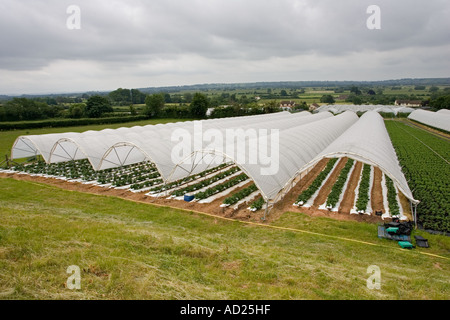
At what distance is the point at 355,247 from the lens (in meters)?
10.8

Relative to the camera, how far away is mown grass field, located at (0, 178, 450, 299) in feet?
19.9

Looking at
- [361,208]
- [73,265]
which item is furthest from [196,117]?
[73,265]

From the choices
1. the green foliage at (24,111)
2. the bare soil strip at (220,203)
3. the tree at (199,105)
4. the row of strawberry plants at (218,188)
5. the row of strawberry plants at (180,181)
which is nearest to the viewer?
the bare soil strip at (220,203)

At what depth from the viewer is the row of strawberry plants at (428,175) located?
44.7 feet

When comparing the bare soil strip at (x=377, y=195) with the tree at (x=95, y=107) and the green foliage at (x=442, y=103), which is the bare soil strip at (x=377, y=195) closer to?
the tree at (x=95, y=107)

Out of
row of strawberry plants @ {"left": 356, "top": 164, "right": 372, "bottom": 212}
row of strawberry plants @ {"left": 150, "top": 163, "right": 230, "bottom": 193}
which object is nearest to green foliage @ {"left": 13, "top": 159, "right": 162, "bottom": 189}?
row of strawberry plants @ {"left": 150, "top": 163, "right": 230, "bottom": 193}

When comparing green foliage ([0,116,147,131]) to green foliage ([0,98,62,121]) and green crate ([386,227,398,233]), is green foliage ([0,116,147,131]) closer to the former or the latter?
green foliage ([0,98,62,121])

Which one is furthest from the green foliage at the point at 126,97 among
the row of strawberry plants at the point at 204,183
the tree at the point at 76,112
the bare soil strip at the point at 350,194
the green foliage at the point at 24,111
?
the bare soil strip at the point at 350,194

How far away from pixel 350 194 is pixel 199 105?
55.8 m

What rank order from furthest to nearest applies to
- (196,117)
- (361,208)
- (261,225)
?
(196,117) → (361,208) → (261,225)

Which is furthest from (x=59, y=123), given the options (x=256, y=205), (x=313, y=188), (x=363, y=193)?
(x=363, y=193)

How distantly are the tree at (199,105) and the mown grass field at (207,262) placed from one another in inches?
2303
